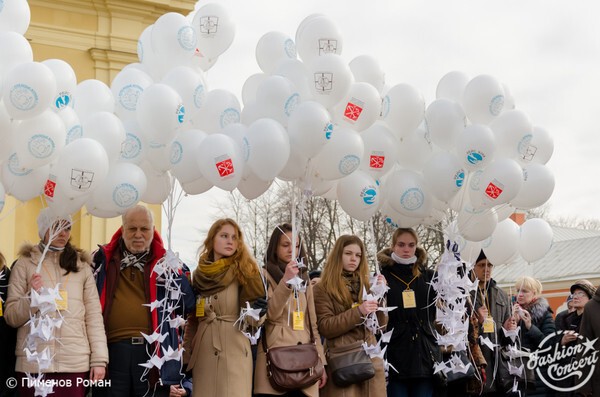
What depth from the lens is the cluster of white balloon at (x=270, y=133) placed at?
20.5 ft

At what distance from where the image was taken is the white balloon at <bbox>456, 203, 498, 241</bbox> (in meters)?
7.72

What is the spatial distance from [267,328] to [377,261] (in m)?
1.29

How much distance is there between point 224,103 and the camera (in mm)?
7223

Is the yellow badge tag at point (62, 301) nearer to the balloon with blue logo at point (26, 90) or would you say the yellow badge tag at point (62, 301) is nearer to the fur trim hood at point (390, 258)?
the balloon with blue logo at point (26, 90)

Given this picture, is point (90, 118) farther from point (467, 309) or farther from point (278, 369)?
point (467, 309)

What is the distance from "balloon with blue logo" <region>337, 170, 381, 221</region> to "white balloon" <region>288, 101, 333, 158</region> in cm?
63

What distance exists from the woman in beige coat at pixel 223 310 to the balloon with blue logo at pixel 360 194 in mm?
1038

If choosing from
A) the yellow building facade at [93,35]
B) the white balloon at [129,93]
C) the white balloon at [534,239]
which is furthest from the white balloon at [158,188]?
the yellow building facade at [93,35]

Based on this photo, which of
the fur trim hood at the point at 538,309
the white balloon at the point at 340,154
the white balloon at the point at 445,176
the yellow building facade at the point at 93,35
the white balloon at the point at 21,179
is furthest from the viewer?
the yellow building facade at the point at 93,35

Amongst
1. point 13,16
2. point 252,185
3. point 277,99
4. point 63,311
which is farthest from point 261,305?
point 13,16

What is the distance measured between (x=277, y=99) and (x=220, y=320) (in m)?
1.82

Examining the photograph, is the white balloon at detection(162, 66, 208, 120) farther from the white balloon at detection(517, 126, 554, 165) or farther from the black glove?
the white balloon at detection(517, 126, 554, 165)

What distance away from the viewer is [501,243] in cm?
846

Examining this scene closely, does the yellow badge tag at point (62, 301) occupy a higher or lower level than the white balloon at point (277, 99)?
lower
